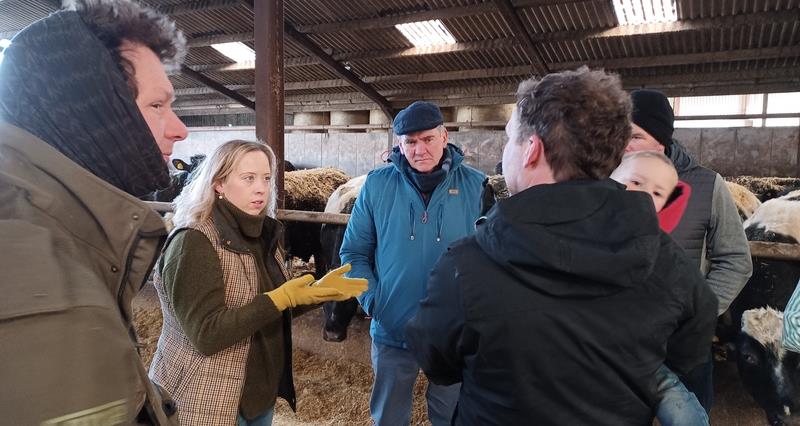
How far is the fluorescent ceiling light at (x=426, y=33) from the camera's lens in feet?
28.8

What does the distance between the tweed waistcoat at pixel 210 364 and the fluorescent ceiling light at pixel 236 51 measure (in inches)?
393

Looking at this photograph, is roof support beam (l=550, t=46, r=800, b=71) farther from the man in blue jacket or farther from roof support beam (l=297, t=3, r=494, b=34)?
the man in blue jacket

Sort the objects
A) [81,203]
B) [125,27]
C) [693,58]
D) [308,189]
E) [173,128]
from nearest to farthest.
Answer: [81,203] → [125,27] → [173,128] → [308,189] → [693,58]

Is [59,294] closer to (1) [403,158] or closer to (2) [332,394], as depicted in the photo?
(1) [403,158]

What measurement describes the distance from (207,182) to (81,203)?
112 centimetres

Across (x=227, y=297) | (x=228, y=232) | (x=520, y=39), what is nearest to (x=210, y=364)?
(x=227, y=297)

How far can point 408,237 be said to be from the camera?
2246 mm

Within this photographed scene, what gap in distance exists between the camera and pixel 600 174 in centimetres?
105

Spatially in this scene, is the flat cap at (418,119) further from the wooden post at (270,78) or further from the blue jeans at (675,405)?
the wooden post at (270,78)

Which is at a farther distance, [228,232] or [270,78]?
[270,78]

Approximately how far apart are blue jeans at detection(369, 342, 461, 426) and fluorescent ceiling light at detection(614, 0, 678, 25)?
7.10 metres

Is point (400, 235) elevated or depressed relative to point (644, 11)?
depressed

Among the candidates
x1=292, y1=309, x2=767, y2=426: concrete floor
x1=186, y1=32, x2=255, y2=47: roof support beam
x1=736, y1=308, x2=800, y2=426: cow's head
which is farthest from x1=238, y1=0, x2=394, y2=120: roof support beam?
x1=736, y1=308, x2=800, y2=426: cow's head

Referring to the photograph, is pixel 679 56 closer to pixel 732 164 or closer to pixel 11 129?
pixel 732 164
